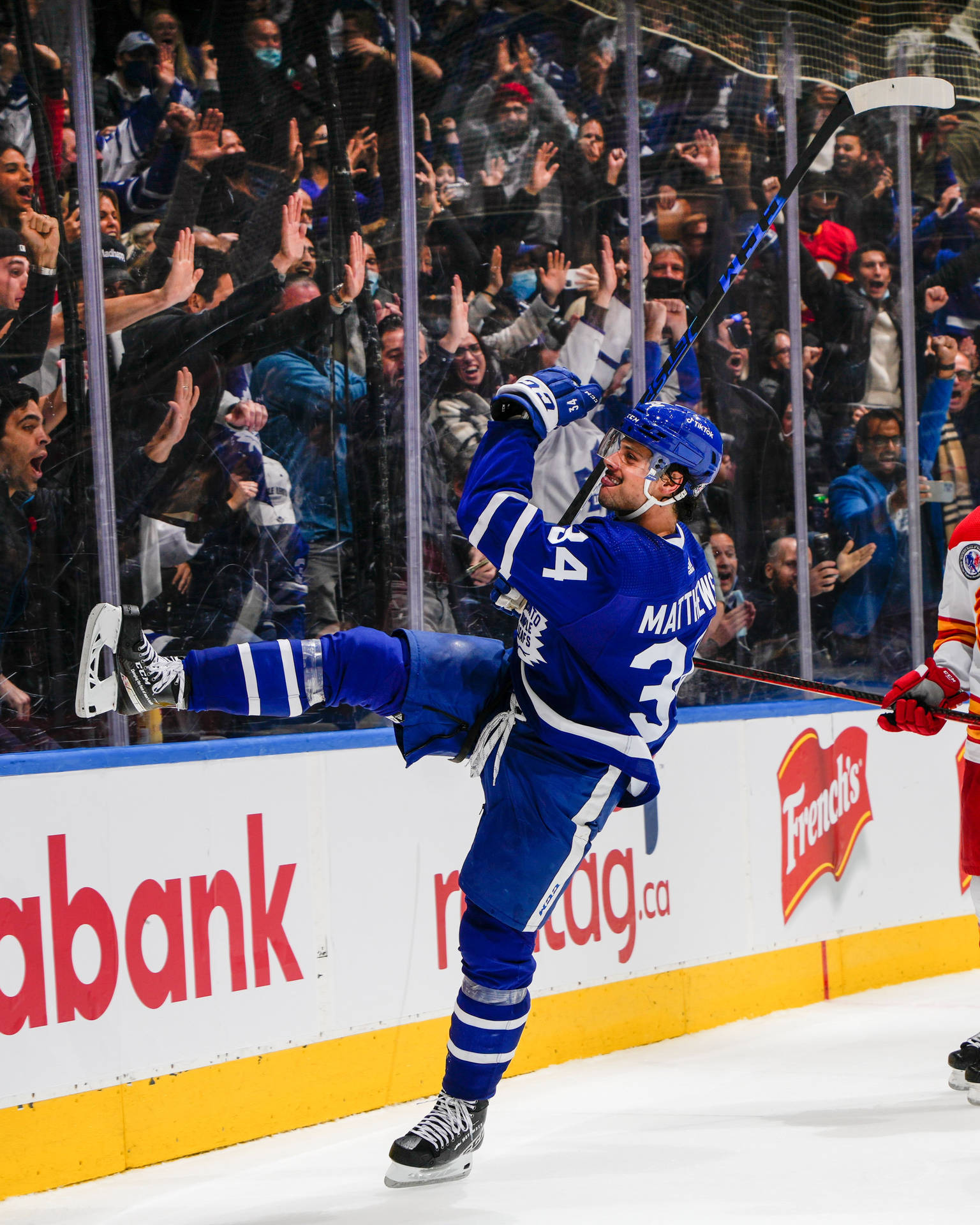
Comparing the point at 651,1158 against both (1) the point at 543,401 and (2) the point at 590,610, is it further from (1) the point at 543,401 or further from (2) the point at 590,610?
(1) the point at 543,401

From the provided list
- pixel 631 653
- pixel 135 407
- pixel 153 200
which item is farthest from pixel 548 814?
pixel 153 200

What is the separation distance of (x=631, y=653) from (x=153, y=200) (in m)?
1.80

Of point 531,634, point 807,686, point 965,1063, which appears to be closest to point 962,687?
point 807,686

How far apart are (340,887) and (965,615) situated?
1452 millimetres

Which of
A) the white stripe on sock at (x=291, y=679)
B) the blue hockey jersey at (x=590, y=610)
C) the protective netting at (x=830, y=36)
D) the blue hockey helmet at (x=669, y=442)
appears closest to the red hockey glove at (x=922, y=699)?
the blue hockey jersey at (x=590, y=610)

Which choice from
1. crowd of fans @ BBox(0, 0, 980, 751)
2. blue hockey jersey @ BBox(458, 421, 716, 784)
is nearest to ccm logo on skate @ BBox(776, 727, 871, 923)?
crowd of fans @ BBox(0, 0, 980, 751)

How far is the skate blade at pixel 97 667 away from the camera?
1954 mm

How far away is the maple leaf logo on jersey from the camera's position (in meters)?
2.14

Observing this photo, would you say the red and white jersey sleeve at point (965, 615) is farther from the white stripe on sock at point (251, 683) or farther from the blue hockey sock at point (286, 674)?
the white stripe on sock at point (251, 683)

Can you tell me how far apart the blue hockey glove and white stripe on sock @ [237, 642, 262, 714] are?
55 cm

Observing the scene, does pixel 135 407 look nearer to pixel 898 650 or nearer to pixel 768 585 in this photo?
pixel 768 585

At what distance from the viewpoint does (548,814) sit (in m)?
2.15

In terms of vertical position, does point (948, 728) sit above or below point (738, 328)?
below

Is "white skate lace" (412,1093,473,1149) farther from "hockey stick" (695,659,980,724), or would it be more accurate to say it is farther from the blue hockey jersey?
"hockey stick" (695,659,980,724)
